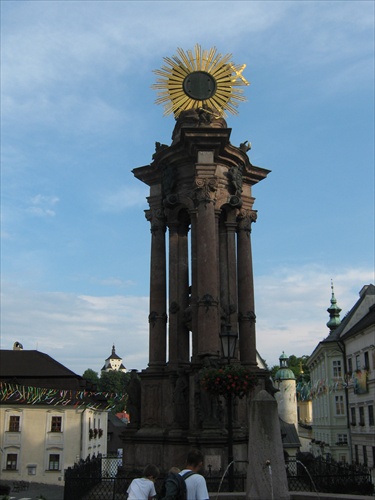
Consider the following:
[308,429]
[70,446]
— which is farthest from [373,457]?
[308,429]

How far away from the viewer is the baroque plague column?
16.9m

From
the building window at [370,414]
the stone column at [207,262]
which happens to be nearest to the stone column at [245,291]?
the stone column at [207,262]

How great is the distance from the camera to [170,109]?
2091 centimetres

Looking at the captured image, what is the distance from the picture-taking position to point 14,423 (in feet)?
139

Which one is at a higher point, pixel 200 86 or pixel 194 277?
pixel 200 86

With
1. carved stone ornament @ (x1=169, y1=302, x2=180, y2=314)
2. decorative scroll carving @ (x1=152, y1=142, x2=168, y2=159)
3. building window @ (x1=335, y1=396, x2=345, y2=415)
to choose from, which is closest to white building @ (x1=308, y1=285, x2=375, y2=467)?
building window @ (x1=335, y1=396, x2=345, y2=415)

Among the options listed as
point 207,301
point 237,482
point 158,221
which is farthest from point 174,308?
point 237,482

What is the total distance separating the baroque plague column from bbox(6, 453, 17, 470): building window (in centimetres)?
2724

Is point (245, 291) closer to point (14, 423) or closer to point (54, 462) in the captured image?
point (54, 462)

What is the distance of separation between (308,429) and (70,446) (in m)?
44.0

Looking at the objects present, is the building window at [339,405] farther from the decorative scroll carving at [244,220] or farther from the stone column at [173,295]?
the stone column at [173,295]

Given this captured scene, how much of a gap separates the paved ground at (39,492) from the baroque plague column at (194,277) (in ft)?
50.7

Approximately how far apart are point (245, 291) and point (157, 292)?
3.05m

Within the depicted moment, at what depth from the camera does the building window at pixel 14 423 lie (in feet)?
139
